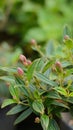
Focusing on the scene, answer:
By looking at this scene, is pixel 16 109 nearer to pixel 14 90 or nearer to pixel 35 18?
pixel 14 90

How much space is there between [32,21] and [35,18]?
0.04 metres

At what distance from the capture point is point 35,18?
314 cm

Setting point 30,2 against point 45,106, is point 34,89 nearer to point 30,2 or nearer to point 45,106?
point 45,106

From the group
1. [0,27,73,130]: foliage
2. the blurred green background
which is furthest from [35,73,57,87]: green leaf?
the blurred green background

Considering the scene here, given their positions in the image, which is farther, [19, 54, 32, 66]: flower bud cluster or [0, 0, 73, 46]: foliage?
[0, 0, 73, 46]: foliage

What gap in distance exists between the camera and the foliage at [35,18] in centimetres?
292

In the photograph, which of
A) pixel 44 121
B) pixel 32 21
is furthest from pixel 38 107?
pixel 32 21

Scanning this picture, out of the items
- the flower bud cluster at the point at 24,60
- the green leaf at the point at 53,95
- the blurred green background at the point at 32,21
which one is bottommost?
the green leaf at the point at 53,95

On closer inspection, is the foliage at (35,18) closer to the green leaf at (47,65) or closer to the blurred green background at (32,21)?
the blurred green background at (32,21)

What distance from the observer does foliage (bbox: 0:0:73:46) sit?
2.92 meters

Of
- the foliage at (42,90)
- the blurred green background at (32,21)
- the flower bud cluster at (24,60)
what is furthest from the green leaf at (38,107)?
the blurred green background at (32,21)

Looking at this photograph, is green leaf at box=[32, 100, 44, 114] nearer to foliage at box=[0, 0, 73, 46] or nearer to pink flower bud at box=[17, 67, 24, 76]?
pink flower bud at box=[17, 67, 24, 76]

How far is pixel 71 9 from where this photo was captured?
3035 millimetres

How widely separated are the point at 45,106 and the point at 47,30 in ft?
6.48
